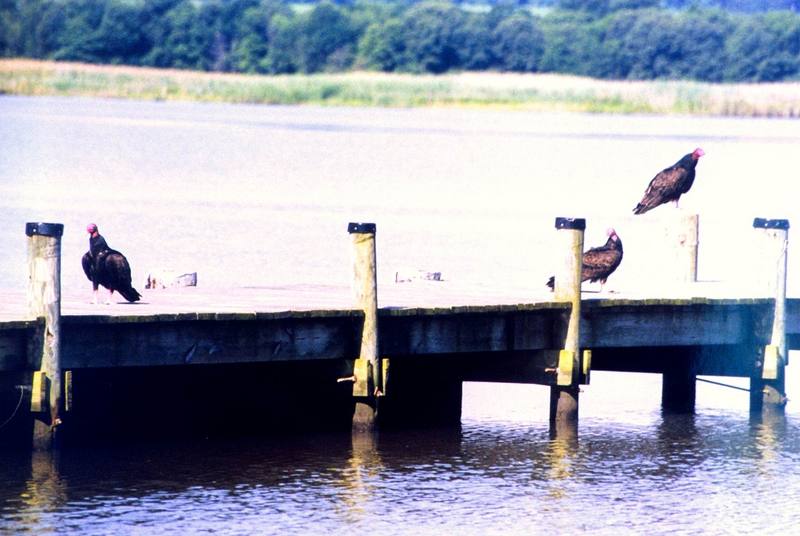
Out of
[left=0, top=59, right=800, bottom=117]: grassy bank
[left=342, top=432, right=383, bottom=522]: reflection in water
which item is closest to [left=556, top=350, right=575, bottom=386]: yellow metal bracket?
[left=342, top=432, right=383, bottom=522]: reflection in water

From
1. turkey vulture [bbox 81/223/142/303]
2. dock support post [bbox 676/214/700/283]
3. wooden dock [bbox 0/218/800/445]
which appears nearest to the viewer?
wooden dock [bbox 0/218/800/445]

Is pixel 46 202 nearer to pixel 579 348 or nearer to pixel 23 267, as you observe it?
pixel 23 267

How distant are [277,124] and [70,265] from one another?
4592 cm

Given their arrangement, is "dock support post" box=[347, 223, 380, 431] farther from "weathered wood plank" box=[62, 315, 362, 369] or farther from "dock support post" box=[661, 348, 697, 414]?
"dock support post" box=[661, 348, 697, 414]

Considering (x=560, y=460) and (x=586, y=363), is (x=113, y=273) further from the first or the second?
(x=586, y=363)

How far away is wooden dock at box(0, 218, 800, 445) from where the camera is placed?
536 inches

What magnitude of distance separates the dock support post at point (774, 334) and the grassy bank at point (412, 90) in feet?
177

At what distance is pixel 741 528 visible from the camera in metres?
13.5

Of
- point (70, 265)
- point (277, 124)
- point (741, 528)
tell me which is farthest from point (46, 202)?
point (277, 124)

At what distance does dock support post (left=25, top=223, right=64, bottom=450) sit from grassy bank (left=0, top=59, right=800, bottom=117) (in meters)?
59.1

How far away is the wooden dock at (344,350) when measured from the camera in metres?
13.6

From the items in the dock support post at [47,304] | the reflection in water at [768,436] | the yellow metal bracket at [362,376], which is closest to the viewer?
the dock support post at [47,304]

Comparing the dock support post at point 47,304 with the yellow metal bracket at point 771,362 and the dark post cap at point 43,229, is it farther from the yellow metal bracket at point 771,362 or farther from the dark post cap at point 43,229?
the yellow metal bracket at point 771,362

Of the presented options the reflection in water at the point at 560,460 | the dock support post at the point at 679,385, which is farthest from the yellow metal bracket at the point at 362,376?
the dock support post at the point at 679,385
